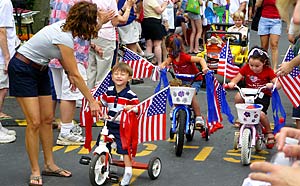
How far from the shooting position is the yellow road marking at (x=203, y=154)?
707cm

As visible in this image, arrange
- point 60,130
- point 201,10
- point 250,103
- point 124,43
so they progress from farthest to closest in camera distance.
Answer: point 201,10 < point 124,43 < point 60,130 < point 250,103

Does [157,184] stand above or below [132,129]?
below

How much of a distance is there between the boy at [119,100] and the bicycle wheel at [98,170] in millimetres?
173

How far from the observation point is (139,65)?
7.48 metres

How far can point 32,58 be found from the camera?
19.5 feet

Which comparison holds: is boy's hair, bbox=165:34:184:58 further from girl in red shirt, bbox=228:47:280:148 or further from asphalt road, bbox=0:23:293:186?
asphalt road, bbox=0:23:293:186

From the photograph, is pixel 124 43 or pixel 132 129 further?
pixel 124 43

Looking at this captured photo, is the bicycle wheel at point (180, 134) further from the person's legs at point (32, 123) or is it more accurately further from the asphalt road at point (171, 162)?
the person's legs at point (32, 123)

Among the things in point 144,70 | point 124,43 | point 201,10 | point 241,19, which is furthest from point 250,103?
point 201,10

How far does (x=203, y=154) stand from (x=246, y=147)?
728 millimetres

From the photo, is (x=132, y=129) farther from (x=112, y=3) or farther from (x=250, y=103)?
(x=112, y=3)

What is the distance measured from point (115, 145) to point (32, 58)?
1.17 m

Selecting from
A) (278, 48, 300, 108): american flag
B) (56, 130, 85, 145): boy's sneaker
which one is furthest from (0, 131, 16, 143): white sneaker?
(278, 48, 300, 108): american flag

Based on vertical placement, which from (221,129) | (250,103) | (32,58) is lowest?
(221,129)
